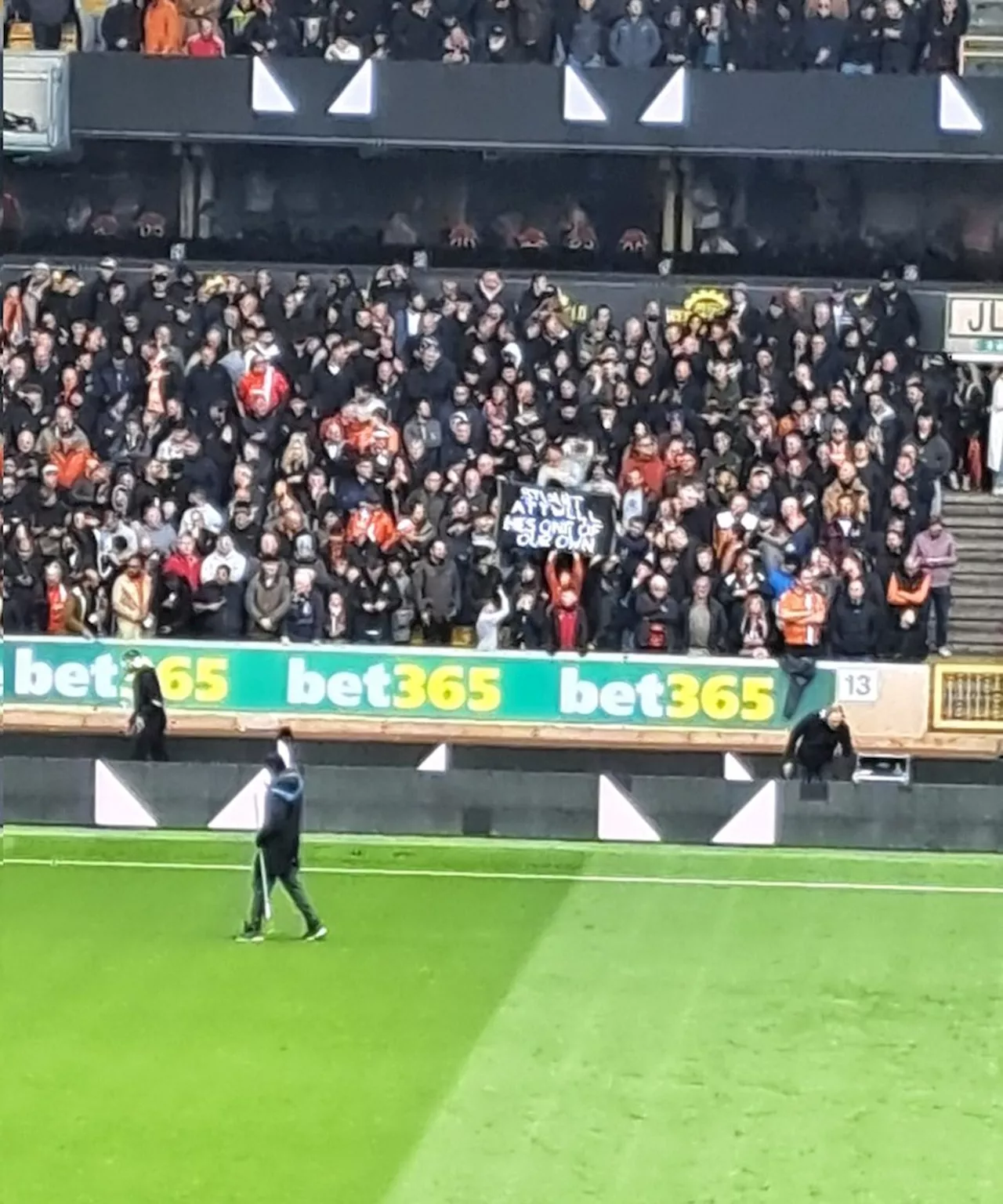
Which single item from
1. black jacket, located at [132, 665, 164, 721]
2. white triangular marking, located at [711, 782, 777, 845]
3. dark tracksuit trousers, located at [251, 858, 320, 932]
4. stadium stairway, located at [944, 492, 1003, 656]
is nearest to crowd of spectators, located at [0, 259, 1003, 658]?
stadium stairway, located at [944, 492, 1003, 656]

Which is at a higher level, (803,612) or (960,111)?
(960,111)

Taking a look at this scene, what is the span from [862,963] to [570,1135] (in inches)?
191

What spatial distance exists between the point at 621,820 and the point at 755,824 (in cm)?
102

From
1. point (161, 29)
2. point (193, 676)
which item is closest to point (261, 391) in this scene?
point (193, 676)

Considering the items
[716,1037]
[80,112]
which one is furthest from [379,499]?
[716,1037]

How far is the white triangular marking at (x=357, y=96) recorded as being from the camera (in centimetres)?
2817

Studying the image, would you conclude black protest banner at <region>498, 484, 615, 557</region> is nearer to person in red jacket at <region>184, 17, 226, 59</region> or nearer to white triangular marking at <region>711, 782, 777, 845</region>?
white triangular marking at <region>711, 782, 777, 845</region>

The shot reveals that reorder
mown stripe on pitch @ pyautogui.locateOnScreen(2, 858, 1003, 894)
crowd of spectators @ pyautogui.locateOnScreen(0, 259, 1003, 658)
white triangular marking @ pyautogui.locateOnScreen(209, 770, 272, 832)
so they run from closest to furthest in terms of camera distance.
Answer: mown stripe on pitch @ pyautogui.locateOnScreen(2, 858, 1003, 894) → white triangular marking @ pyautogui.locateOnScreen(209, 770, 272, 832) → crowd of spectators @ pyautogui.locateOnScreen(0, 259, 1003, 658)

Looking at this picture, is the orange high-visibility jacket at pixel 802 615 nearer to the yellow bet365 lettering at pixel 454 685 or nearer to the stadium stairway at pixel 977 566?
the yellow bet365 lettering at pixel 454 685

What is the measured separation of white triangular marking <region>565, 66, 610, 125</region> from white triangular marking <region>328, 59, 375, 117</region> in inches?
84.0

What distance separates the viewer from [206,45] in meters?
28.7

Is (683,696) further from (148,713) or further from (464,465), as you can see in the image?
(148,713)

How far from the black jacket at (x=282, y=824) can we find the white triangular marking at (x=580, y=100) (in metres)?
14.1

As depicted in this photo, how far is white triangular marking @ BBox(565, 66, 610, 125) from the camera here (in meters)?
28.0
